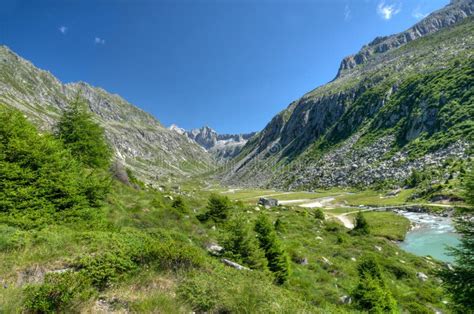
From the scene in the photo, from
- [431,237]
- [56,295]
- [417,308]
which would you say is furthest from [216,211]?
[431,237]

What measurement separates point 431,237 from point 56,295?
4391 centimetres

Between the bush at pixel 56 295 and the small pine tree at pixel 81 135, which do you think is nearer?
the bush at pixel 56 295

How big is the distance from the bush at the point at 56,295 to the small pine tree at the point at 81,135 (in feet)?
54.9

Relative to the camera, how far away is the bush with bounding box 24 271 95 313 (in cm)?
567

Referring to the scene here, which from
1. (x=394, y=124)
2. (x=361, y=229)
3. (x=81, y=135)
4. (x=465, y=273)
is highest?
(x=394, y=124)

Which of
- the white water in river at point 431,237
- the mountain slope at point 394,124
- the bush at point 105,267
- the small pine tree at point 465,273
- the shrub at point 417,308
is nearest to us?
the bush at point 105,267

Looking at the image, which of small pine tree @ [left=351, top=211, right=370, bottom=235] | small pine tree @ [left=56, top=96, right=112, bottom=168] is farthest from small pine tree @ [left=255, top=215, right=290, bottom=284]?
small pine tree @ [left=351, top=211, right=370, bottom=235]

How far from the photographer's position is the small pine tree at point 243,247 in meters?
13.0

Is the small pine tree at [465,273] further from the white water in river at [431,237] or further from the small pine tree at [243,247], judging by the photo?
the white water in river at [431,237]

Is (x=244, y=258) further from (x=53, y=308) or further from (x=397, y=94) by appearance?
(x=397, y=94)

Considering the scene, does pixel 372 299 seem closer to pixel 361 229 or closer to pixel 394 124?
pixel 361 229

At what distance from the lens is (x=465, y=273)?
10.7m

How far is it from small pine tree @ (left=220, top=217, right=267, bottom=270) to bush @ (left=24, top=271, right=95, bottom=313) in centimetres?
761

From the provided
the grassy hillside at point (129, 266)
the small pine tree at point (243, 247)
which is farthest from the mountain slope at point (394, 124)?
the small pine tree at point (243, 247)
